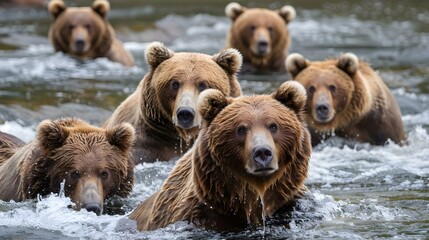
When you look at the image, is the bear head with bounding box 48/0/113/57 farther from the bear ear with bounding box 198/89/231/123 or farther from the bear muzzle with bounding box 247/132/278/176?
the bear muzzle with bounding box 247/132/278/176

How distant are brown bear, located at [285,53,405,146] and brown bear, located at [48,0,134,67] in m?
6.00

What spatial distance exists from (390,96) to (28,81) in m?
6.03

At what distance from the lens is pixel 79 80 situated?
55.1 ft

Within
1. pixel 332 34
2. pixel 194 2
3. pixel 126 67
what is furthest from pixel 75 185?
pixel 194 2

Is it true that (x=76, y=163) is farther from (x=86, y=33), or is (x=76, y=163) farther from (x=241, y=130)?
(x=86, y=33)

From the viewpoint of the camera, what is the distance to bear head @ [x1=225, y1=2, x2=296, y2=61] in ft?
59.0

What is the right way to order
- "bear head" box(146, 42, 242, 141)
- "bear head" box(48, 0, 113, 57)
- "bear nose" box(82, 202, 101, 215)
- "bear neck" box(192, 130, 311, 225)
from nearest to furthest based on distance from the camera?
"bear neck" box(192, 130, 311, 225)
"bear nose" box(82, 202, 101, 215)
"bear head" box(146, 42, 242, 141)
"bear head" box(48, 0, 113, 57)

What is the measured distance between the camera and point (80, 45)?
18.2 meters

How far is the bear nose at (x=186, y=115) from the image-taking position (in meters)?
9.60

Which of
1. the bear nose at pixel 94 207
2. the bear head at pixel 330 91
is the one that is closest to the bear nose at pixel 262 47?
the bear head at pixel 330 91

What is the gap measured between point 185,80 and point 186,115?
0.50 m

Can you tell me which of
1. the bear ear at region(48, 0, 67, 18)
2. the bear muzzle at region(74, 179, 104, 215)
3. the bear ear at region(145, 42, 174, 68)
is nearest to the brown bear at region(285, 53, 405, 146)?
the bear ear at region(145, 42, 174, 68)

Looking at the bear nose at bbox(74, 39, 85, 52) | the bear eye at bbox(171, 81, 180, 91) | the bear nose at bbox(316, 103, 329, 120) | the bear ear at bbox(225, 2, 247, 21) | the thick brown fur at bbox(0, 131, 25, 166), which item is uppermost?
the bear ear at bbox(225, 2, 247, 21)

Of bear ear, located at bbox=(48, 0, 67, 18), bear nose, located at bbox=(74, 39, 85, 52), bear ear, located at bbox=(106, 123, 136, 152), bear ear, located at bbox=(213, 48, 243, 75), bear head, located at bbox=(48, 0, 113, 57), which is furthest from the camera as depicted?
bear ear, located at bbox=(48, 0, 67, 18)
